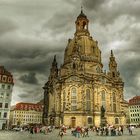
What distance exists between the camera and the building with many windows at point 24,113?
413ft

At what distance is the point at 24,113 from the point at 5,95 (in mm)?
62360

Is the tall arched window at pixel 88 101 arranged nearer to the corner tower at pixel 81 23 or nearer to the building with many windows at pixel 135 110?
the corner tower at pixel 81 23

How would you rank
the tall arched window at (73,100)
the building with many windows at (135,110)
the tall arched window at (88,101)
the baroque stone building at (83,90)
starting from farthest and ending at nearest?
the building with many windows at (135,110), the tall arched window at (88,101), the tall arched window at (73,100), the baroque stone building at (83,90)

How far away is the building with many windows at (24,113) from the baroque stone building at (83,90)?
144 ft

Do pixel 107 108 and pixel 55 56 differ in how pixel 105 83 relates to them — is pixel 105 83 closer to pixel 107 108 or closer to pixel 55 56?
pixel 107 108

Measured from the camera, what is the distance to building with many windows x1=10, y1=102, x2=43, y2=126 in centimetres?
12600

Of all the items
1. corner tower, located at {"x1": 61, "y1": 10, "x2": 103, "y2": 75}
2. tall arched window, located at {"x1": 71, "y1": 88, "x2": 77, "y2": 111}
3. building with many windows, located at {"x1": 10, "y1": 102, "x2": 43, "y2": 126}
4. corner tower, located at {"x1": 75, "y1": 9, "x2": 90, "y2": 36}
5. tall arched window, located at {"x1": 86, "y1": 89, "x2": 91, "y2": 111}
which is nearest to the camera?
tall arched window, located at {"x1": 71, "y1": 88, "x2": 77, "y2": 111}

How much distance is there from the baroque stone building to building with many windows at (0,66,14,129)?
566 inches

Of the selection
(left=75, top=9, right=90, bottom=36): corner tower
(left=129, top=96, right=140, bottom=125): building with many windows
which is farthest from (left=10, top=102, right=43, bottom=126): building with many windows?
(left=75, top=9, right=90, bottom=36): corner tower

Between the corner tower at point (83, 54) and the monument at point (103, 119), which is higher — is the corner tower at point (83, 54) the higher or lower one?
the higher one

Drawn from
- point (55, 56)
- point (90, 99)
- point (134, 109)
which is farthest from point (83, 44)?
point (134, 109)

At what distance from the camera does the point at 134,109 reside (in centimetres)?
12219

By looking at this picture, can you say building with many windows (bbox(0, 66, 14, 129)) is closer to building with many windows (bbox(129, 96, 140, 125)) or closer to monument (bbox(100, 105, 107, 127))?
monument (bbox(100, 105, 107, 127))

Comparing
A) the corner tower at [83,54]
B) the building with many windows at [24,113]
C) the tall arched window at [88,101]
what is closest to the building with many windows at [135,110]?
the corner tower at [83,54]
